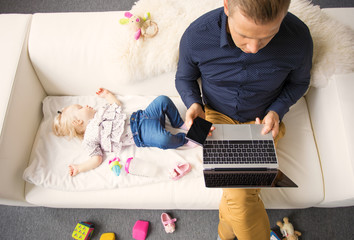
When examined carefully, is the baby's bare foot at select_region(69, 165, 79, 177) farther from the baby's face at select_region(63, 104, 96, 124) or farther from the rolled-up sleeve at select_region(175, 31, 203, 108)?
the rolled-up sleeve at select_region(175, 31, 203, 108)

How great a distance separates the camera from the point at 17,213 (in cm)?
166

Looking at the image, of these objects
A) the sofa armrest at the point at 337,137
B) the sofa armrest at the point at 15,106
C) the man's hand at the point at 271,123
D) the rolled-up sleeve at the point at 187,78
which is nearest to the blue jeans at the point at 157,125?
the rolled-up sleeve at the point at 187,78

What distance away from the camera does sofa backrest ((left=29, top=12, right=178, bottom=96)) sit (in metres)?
1.35

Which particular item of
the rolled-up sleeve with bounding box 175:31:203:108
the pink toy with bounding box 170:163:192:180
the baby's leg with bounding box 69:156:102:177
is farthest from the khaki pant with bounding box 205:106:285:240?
the baby's leg with bounding box 69:156:102:177

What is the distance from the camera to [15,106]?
1.30 m

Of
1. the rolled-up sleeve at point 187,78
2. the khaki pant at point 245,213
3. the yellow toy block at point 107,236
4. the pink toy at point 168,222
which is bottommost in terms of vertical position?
the pink toy at point 168,222

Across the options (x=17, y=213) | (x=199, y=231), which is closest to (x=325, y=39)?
(x=199, y=231)

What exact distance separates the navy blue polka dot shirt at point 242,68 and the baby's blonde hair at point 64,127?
0.64m

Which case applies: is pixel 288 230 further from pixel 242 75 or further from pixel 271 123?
pixel 242 75

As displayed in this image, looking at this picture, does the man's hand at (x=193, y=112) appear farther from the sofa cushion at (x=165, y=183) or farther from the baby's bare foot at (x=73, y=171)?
the baby's bare foot at (x=73, y=171)

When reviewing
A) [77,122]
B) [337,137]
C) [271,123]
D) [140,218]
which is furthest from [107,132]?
[337,137]

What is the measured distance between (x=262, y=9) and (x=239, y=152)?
1.75ft

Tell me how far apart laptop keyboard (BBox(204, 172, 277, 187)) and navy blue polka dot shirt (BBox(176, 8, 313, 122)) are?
1.00ft

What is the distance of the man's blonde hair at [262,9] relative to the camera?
28.1 inches
